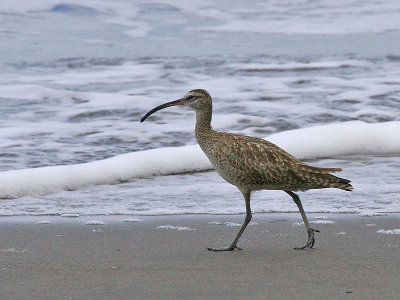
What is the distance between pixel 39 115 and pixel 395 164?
512cm

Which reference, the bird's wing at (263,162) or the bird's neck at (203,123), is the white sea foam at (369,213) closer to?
the bird's wing at (263,162)

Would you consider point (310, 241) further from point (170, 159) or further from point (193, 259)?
point (170, 159)

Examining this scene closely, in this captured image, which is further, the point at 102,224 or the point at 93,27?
the point at 93,27

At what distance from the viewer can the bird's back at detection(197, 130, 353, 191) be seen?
5707 mm

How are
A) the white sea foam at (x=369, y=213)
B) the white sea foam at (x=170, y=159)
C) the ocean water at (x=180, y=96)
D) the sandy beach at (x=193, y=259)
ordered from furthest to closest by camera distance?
the white sea foam at (x=170, y=159), the ocean water at (x=180, y=96), the white sea foam at (x=369, y=213), the sandy beach at (x=193, y=259)

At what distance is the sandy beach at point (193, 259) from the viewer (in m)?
4.36

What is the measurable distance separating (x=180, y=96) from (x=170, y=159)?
200 inches

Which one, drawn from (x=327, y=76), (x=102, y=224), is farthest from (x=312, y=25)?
(x=102, y=224)

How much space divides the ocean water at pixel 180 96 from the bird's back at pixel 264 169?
983mm

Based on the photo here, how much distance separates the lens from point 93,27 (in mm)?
23000

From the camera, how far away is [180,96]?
44.8 ft

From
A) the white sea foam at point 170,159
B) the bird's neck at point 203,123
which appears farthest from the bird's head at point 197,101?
the white sea foam at point 170,159

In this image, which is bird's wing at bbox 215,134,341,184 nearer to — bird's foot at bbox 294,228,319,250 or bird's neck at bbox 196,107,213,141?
bird's foot at bbox 294,228,319,250

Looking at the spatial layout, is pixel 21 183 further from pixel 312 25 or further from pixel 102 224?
pixel 312 25
